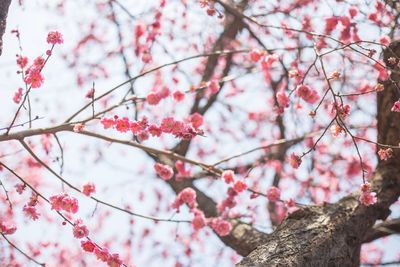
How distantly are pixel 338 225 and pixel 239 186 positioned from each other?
4.00ft

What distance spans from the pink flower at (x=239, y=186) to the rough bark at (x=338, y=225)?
0.88 m

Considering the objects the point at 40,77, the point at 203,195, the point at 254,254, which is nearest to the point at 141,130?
the point at 40,77

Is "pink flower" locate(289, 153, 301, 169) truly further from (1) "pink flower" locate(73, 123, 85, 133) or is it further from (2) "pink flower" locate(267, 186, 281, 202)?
(1) "pink flower" locate(73, 123, 85, 133)

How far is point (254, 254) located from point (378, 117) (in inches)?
90.1

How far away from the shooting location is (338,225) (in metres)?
3.82

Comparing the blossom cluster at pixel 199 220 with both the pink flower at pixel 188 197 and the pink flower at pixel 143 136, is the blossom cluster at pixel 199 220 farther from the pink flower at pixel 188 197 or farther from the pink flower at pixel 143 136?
the pink flower at pixel 143 136

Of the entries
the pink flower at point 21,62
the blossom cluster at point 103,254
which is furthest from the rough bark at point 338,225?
the pink flower at point 21,62

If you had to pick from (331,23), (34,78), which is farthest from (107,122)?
(331,23)

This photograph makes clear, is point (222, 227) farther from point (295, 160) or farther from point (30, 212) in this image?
point (30, 212)

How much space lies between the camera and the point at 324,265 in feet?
10.9

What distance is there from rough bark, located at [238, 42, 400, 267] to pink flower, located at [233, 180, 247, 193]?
2.90 ft

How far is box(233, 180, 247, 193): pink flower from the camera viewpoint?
15.4 ft

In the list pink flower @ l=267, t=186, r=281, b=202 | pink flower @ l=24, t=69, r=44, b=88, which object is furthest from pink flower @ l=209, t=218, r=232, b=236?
pink flower @ l=24, t=69, r=44, b=88

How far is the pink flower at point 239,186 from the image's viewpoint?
4698 mm
